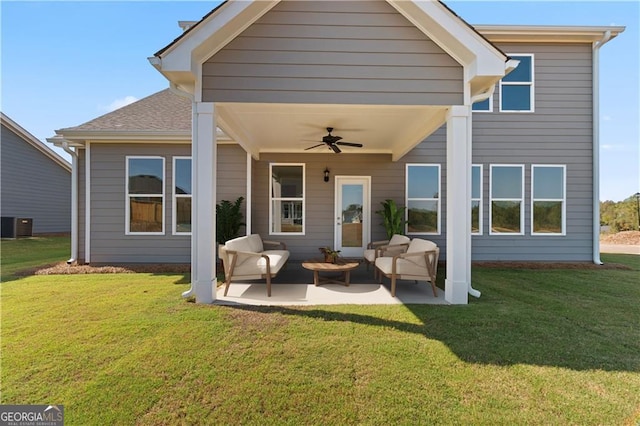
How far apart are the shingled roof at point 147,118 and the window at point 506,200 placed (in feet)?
25.8

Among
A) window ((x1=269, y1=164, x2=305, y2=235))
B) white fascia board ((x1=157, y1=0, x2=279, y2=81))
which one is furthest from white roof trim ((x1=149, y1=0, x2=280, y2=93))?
window ((x1=269, y1=164, x2=305, y2=235))

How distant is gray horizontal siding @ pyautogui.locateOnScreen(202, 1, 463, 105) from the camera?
13.5ft

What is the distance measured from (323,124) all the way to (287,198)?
278 cm

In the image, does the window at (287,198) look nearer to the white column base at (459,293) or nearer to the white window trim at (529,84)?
the white column base at (459,293)

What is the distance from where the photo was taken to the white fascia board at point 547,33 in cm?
710

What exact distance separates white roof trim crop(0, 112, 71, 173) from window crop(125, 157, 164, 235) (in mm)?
10477

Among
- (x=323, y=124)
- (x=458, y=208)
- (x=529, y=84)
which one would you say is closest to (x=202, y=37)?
(x=323, y=124)

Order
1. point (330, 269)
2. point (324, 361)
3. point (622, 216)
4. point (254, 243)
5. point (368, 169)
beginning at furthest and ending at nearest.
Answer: point (622, 216)
point (368, 169)
point (254, 243)
point (330, 269)
point (324, 361)

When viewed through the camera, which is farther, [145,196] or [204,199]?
[145,196]

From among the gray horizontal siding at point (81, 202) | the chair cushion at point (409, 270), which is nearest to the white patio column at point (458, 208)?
the chair cushion at point (409, 270)

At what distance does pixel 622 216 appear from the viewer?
1664cm

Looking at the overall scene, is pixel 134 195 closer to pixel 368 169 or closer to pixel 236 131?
pixel 236 131

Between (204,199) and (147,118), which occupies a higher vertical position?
(147,118)

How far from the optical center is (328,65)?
4164 millimetres
